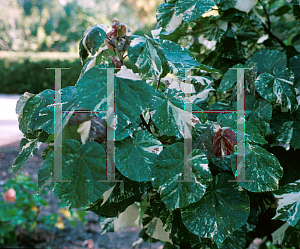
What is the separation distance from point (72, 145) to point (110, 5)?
1450cm

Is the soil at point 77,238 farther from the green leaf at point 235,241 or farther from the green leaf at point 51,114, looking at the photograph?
the green leaf at point 51,114

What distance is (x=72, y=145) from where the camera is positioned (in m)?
0.39

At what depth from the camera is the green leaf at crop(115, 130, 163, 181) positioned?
1.26ft

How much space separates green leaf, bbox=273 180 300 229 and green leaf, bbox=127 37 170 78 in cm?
36

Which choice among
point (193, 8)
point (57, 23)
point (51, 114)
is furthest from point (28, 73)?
point (51, 114)

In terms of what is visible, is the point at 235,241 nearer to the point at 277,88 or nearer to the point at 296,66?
the point at 277,88

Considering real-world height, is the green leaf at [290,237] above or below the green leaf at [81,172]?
below

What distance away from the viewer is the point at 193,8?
0.62 m

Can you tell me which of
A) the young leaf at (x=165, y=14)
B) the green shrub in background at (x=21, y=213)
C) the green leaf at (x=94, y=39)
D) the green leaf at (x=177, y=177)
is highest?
the young leaf at (x=165, y=14)

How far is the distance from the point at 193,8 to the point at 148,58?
27cm

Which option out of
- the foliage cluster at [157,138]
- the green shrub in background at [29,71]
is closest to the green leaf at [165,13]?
the foliage cluster at [157,138]

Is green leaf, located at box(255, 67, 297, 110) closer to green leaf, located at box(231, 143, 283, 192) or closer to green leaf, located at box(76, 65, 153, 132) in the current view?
green leaf, located at box(231, 143, 283, 192)

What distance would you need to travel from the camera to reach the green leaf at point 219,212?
1.49ft

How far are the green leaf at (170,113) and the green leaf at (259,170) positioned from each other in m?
0.10
